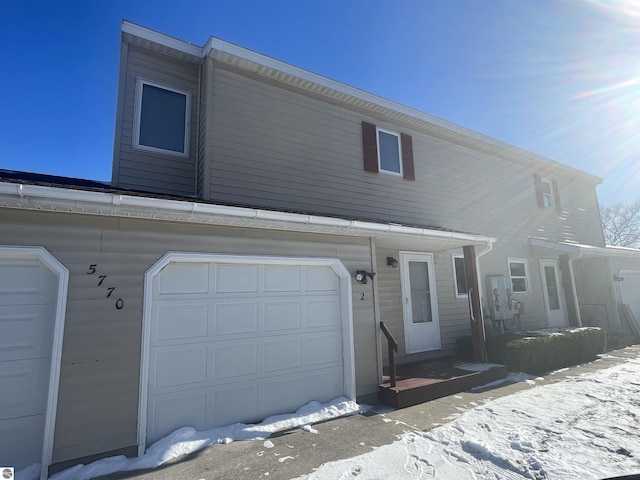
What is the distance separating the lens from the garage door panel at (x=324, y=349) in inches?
201

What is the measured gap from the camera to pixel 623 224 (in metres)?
27.8

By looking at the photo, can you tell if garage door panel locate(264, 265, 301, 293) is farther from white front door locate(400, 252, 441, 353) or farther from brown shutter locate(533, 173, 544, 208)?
brown shutter locate(533, 173, 544, 208)

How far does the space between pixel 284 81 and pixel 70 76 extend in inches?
190

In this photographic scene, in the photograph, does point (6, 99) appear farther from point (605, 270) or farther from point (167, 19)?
point (605, 270)

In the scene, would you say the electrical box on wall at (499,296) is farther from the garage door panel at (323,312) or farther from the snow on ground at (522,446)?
the garage door panel at (323,312)

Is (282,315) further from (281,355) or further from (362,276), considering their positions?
(362,276)

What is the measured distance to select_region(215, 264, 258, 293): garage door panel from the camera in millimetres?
4574

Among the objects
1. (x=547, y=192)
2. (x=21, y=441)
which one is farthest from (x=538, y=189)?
(x=21, y=441)

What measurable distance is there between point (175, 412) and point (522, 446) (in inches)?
151

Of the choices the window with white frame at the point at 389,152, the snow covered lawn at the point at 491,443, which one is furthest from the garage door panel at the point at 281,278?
the window with white frame at the point at 389,152

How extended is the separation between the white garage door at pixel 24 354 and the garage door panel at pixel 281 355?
2.39 m

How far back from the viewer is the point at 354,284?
5.52 m

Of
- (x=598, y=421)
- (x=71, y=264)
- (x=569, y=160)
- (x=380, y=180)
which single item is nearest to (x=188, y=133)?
(x=71, y=264)

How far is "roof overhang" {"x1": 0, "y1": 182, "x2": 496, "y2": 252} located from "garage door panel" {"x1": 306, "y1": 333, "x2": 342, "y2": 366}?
1.62 m
